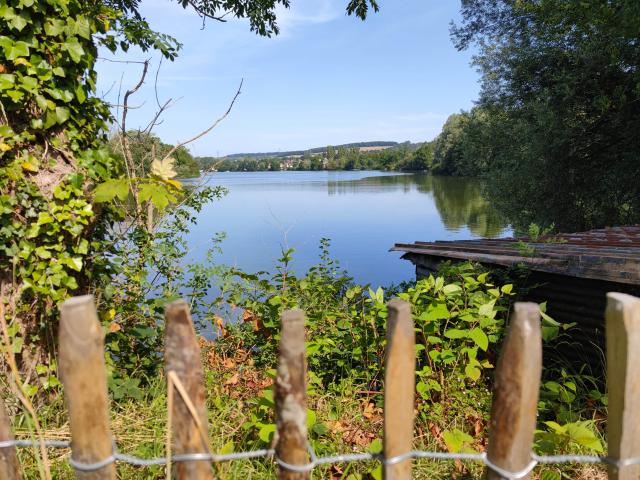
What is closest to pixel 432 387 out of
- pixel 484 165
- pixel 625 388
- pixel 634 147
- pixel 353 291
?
pixel 353 291

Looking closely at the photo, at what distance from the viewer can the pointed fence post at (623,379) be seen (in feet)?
3.90

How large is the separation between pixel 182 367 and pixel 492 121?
16.1m

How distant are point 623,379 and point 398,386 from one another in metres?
0.64

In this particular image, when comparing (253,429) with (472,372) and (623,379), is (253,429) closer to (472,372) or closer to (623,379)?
(472,372)

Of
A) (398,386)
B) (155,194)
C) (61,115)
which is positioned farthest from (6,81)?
(398,386)

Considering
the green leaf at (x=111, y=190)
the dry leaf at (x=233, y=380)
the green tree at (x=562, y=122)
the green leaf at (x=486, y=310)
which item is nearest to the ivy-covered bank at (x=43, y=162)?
the green leaf at (x=111, y=190)

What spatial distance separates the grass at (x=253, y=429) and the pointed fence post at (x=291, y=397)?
Answer: 660 millimetres

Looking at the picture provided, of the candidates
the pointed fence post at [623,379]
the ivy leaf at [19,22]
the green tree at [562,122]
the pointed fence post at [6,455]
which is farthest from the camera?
the green tree at [562,122]

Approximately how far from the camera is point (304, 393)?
1.29 meters

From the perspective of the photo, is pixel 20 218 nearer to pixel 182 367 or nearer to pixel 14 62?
pixel 14 62

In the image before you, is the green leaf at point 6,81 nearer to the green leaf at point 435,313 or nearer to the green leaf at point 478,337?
the green leaf at point 435,313

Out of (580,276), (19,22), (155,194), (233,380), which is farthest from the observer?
(580,276)

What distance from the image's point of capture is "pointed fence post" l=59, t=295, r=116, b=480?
1.19m

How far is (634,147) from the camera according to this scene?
11938 mm
